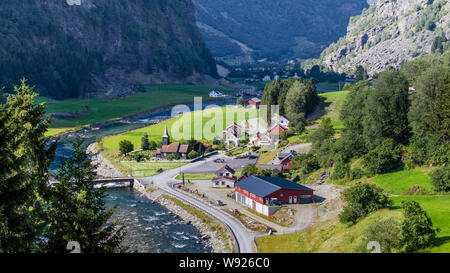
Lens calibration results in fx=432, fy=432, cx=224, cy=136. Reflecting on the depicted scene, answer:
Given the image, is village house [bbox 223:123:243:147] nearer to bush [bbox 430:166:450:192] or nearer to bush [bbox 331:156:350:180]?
bush [bbox 331:156:350:180]

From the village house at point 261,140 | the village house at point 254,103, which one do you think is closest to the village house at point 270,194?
the village house at point 261,140

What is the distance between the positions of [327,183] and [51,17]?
158126 millimetres

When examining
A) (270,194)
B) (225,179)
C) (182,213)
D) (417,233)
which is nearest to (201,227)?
(182,213)

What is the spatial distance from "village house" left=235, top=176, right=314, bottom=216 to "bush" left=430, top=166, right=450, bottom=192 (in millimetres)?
12049

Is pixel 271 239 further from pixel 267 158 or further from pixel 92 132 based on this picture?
pixel 92 132

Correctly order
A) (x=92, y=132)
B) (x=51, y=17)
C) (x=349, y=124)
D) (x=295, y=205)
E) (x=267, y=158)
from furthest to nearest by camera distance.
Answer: (x=51, y=17) < (x=92, y=132) < (x=267, y=158) < (x=349, y=124) < (x=295, y=205)

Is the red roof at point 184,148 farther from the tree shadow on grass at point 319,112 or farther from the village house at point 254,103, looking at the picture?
Result: the village house at point 254,103

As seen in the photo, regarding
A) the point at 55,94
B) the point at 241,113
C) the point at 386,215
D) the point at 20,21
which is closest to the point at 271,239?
the point at 386,215

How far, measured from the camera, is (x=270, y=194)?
4409 cm

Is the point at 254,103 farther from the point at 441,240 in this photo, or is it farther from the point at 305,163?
the point at 441,240

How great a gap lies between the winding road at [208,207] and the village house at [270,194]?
3.34 metres
